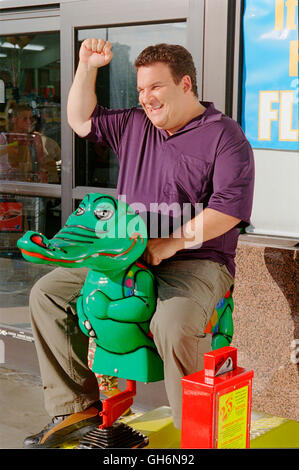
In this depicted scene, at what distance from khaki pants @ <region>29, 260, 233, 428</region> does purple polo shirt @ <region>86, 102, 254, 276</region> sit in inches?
5.6

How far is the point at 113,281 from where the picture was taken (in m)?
2.42

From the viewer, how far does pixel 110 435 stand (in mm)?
2734

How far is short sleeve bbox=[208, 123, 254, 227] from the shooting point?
250cm

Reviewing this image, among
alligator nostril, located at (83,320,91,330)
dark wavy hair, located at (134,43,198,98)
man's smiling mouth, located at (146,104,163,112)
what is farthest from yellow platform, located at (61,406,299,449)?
dark wavy hair, located at (134,43,198,98)

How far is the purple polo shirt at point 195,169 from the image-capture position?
252cm

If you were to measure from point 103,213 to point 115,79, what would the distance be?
5.27 ft

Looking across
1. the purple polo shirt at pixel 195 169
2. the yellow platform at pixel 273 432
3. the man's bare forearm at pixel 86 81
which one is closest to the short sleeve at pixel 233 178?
the purple polo shirt at pixel 195 169

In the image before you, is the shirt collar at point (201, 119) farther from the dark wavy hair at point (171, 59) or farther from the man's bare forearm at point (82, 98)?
the man's bare forearm at point (82, 98)

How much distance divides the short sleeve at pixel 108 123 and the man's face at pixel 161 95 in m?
0.26

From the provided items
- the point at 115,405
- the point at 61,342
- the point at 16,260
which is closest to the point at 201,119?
the point at 61,342

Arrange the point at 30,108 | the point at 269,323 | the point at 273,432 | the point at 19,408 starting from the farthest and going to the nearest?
the point at 30,108 < the point at 19,408 < the point at 269,323 < the point at 273,432

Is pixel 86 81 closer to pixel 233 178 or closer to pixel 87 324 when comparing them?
pixel 233 178

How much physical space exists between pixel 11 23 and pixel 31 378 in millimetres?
2147
